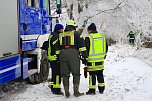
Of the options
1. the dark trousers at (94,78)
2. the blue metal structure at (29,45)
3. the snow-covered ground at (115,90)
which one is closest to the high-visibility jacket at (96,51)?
the dark trousers at (94,78)

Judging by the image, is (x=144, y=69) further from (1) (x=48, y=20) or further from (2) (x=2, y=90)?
(2) (x=2, y=90)

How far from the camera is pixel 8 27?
8352mm

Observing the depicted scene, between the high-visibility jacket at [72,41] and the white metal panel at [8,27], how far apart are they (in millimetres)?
1180

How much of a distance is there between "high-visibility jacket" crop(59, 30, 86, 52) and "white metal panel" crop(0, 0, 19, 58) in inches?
46.4

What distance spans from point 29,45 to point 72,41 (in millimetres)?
1839

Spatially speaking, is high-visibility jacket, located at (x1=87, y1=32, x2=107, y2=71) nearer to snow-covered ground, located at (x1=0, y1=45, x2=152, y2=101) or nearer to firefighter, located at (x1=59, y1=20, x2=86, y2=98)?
firefighter, located at (x1=59, y1=20, x2=86, y2=98)

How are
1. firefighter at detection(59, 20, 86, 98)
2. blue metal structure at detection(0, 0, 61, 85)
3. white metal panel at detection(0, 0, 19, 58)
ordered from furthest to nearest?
firefighter at detection(59, 20, 86, 98), blue metal structure at detection(0, 0, 61, 85), white metal panel at detection(0, 0, 19, 58)

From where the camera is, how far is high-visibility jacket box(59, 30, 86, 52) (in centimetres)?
864

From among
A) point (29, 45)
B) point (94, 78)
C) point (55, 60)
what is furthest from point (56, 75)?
point (29, 45)

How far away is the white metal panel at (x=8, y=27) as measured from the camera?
26.1 ft

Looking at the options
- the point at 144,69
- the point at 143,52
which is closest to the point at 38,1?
the point at 144,69

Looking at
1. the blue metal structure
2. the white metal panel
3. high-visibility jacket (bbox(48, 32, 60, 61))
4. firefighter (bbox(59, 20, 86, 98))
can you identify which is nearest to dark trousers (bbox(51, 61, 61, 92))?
high-visibility jacket (bbox(48, 32, 60, 61))

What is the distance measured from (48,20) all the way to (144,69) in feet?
14.6

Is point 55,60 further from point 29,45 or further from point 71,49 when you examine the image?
point 29,45
